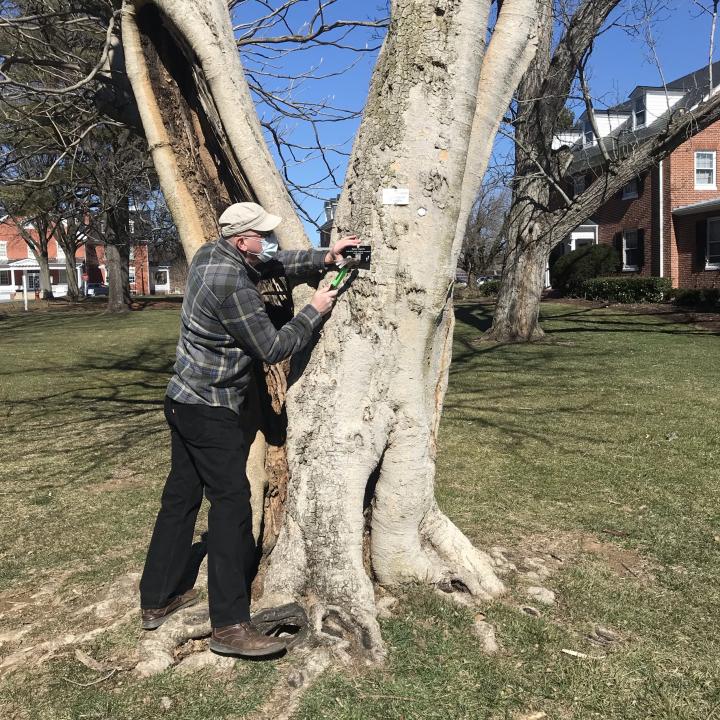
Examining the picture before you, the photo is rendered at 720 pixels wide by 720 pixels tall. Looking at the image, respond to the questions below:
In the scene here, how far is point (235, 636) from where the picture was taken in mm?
3203

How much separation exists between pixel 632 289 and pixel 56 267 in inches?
2274

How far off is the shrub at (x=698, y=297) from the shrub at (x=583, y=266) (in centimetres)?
527

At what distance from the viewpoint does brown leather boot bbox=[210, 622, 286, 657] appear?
3.18m

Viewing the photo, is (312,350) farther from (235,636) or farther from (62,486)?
(62,486)

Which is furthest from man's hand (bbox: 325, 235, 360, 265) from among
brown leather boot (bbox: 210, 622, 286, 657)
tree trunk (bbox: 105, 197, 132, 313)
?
tree trunk (bbox: 105, 197, 132, 313)

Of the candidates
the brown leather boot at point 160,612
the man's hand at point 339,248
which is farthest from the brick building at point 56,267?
the man's hand at point 339,248

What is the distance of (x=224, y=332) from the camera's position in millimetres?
3191

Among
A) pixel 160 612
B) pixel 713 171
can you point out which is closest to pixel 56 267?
pixel 713 171

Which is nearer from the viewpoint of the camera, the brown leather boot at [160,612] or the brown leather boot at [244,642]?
the brown leather boot at [244,642]

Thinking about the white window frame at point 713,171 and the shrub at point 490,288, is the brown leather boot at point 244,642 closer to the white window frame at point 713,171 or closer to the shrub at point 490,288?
the white window frame at point 713,171

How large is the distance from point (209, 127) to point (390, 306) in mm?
1505

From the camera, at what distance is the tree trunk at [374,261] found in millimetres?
3287

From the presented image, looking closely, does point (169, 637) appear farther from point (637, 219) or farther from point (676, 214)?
point (637, 219)

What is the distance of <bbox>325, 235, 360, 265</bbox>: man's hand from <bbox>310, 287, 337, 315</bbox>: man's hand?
0.16 metres
